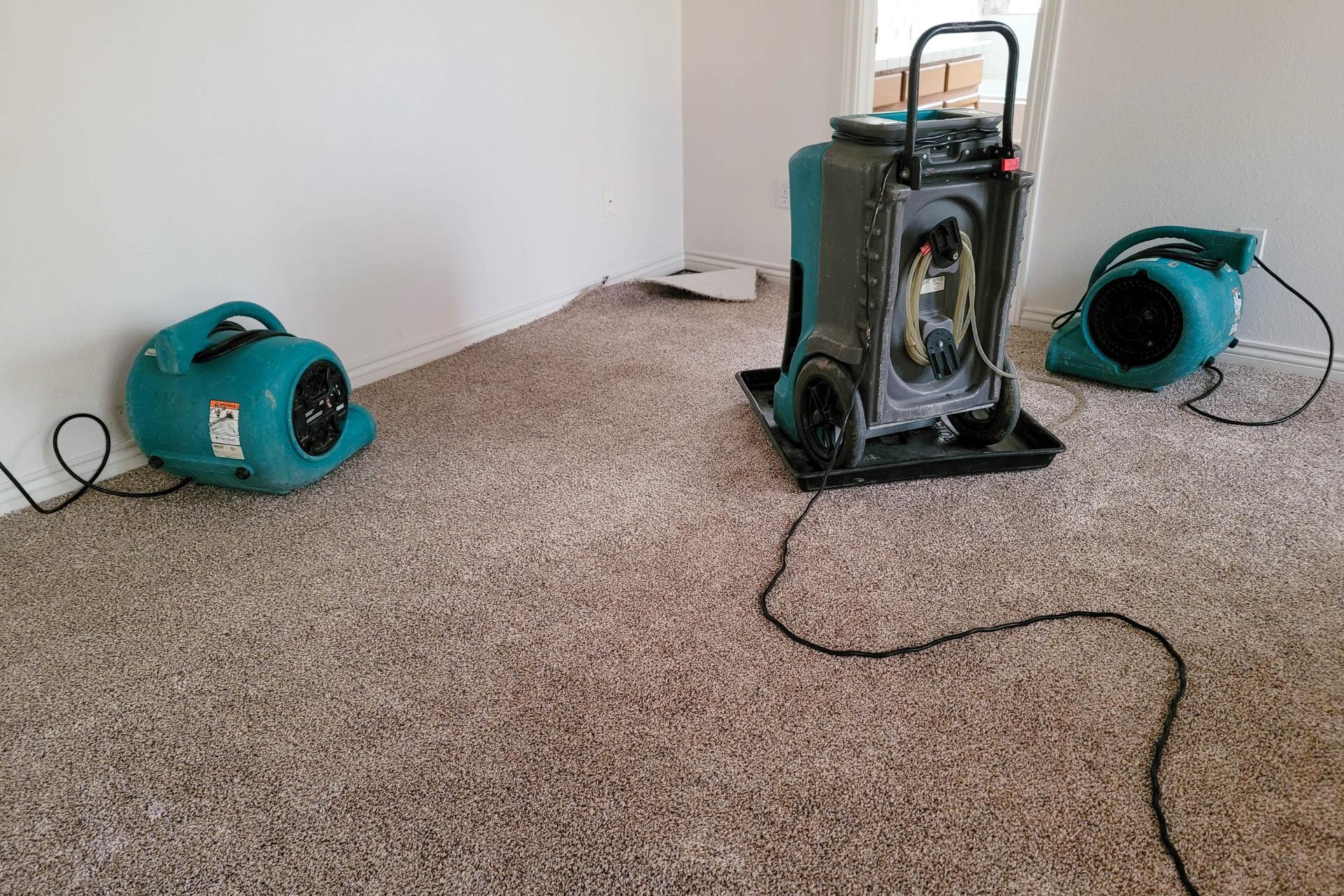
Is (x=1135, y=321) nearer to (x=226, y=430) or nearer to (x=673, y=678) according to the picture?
(x=673, y=678)

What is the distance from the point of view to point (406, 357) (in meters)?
2.60

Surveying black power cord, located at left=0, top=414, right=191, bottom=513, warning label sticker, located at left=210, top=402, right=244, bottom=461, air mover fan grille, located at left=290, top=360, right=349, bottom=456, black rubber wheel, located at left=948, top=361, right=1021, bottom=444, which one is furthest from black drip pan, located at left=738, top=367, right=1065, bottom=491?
black power cord, located at left=0, top=414, right=191, bottom=513

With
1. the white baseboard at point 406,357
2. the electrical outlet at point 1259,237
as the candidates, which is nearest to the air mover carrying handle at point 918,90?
the electrical outlet at point 1259,237

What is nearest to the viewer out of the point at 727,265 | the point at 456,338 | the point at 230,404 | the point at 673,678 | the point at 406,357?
the point at 673,678

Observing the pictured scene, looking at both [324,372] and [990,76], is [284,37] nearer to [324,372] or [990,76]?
[324,372]

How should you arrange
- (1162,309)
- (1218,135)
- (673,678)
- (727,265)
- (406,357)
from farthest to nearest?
1. (727,265)
2. (406,357)
3. (1218,135)
4. (1162,309)
5. (673,678)

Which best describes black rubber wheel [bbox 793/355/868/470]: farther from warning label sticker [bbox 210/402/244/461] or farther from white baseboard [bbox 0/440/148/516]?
white baseboard [bbox 0/440/148/516]

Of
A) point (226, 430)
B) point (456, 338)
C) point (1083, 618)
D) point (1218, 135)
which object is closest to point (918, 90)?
point (1083, 618)

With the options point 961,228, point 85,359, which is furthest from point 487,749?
point 85,359

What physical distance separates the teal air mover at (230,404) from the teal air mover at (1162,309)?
1.92 metres

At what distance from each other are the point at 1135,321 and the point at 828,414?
3.00 ft

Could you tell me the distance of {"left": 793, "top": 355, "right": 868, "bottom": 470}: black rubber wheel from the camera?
176 cm

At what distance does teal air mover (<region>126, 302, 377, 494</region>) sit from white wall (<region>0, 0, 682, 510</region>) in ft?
0.76

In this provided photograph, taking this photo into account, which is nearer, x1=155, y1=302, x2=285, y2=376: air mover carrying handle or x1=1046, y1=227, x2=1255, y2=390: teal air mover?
x1=155, y1=302, x2=285, y2=376: air mover carrying handle
